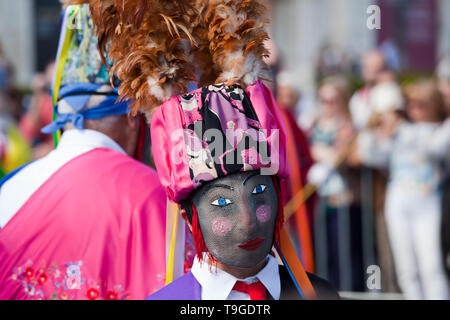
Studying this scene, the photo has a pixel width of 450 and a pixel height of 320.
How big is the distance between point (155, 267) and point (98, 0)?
3.22ft

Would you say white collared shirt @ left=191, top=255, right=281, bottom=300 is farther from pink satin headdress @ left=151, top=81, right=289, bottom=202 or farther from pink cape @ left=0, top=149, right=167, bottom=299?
pink cape @ left=0, top=149, right=167, bottom=299

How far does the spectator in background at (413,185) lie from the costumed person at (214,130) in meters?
3.41

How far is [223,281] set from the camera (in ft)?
7.00

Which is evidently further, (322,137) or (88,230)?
(322,137)

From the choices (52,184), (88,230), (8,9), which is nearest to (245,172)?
(88,230)

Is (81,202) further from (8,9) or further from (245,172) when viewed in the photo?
(8,9)

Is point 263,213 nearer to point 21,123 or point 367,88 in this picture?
point 367,88

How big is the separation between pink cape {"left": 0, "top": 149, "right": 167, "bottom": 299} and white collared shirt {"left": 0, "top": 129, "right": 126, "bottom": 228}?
93 mm

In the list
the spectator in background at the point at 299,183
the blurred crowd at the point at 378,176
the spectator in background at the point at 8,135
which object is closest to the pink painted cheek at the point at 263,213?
the spectator in background at the point at 299,183

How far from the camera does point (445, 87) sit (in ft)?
19.6

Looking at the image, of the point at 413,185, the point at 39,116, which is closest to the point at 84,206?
the point at 413,185

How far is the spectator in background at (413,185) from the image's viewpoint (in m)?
5.44

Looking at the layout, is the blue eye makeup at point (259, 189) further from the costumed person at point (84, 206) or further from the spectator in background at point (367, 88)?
the spectator in background at point (367, 88)

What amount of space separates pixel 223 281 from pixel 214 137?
46 centimetres
